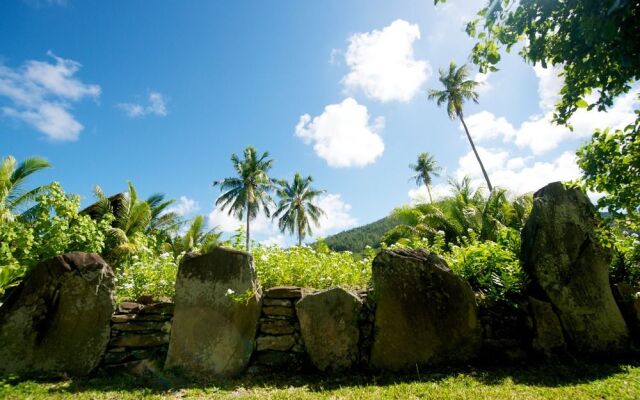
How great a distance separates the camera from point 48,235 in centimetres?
775

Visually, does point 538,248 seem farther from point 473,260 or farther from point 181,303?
point 181,303

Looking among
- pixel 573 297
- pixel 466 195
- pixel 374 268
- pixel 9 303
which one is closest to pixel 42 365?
pixel 9 303

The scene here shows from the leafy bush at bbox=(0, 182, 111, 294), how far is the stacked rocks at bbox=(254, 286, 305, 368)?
5.08 meters

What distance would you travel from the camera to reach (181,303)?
472 cm

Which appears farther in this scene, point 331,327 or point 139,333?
point 139,333

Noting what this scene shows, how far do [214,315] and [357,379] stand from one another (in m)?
2.04

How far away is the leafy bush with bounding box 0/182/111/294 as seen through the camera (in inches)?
282

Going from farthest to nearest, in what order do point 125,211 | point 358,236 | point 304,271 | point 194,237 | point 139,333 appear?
point 358,236
point 194,237
point 125,211
point 304,271
point 139,333

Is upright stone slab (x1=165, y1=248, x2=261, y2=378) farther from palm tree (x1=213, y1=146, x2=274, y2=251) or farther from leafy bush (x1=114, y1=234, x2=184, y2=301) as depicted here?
palm tree (x1=213, y1=146, x2=274, y2=251)

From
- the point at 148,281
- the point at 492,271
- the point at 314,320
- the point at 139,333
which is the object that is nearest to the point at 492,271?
the point at 492,271

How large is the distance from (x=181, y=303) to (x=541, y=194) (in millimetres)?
5679

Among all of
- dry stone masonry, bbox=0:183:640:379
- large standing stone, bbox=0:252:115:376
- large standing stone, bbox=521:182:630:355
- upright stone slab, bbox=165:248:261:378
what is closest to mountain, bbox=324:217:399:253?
large standing stone, bbox=521:182:630:355

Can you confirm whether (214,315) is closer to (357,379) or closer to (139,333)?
(139,333)

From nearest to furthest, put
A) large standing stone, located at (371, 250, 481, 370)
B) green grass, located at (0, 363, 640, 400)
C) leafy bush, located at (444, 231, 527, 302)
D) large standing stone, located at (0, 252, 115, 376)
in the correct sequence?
green grass, located at (0, 363, 640, 400)
large standing stone, located at (0, 252, 115, 376)
large standing stone, located at (371, 250, 481, 370)
leafy bush, located at (444, 231, 527, 302)
